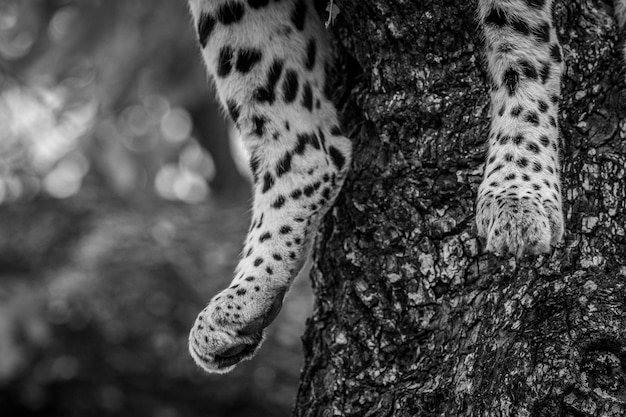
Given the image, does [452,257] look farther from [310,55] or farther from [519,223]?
[310,55]

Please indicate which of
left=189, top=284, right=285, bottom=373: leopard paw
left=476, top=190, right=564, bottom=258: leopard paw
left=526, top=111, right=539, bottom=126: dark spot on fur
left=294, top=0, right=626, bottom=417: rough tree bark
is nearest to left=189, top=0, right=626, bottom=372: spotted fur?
left=189, top=284, right=285, bottom=373: leopard paw

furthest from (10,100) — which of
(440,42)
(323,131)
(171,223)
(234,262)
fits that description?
(440,42)

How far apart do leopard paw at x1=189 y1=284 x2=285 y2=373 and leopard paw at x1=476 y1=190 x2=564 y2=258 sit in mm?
969

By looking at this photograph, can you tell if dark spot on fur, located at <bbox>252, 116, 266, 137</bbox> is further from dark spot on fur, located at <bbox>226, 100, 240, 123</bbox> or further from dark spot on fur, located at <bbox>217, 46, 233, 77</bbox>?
dark spot on fur, located at <bbox>217, 46, 233, 77</bbox>

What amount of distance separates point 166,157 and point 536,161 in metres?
8.23

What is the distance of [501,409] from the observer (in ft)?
10.6

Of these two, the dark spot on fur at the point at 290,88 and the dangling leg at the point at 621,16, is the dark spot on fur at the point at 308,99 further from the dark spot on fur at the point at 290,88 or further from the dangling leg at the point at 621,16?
the dangling leg at the point at 621,16

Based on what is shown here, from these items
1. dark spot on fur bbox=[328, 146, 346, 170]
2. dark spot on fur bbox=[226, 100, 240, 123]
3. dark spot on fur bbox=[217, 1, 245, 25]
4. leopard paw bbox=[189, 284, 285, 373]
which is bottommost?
leopard paw bbox=[189, 284, 285, 373]

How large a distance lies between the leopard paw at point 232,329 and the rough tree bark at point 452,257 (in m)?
0.22

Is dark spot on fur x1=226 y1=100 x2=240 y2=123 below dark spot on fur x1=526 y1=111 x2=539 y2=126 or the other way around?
below

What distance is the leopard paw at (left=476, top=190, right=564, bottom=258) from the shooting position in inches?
126

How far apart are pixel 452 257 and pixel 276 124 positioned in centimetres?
97

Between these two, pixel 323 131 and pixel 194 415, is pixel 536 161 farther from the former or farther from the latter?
pixel 194 415

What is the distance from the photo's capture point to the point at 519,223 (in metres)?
3.23
